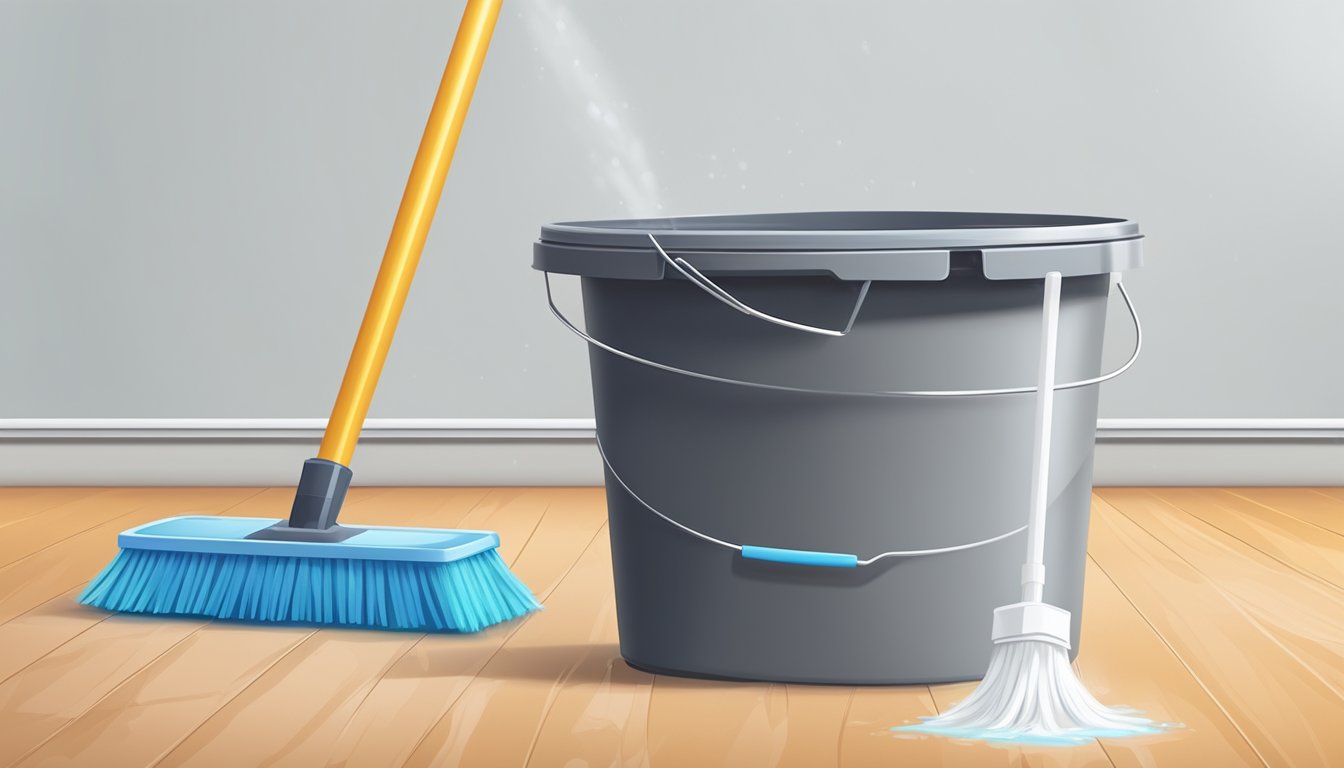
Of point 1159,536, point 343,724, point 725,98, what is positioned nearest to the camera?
point 343,724

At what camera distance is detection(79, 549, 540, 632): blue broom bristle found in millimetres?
1294

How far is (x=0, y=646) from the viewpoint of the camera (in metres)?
1.25

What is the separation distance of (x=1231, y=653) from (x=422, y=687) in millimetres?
681

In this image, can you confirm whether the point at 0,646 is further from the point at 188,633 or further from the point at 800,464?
the point at 800,464

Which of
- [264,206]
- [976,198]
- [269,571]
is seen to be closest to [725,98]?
[976,198]

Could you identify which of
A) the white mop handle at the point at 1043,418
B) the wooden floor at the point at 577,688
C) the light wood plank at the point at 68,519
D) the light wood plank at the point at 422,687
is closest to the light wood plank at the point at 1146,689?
the wooden floor at the point at 577,688

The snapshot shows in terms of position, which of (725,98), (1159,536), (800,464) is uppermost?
(725,98)

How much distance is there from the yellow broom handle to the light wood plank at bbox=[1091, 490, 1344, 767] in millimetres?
793

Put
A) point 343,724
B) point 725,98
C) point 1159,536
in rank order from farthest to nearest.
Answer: point 725,98 → point 1159,536 → point 343,724

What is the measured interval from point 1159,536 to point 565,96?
982 mm

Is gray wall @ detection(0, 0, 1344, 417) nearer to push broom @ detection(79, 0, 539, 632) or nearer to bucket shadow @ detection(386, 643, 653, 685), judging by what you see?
push broom @ detection(79, 0, 539, 632)

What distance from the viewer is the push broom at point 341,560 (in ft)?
4.25

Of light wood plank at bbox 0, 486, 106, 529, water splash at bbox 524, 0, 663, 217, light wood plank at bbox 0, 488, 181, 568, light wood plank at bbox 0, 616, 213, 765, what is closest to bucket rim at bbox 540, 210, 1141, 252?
light wood plank at bbox 0, 616, 213, 765

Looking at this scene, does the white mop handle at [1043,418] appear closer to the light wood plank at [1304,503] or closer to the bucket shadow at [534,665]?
the bucket shadow at [534,665]
